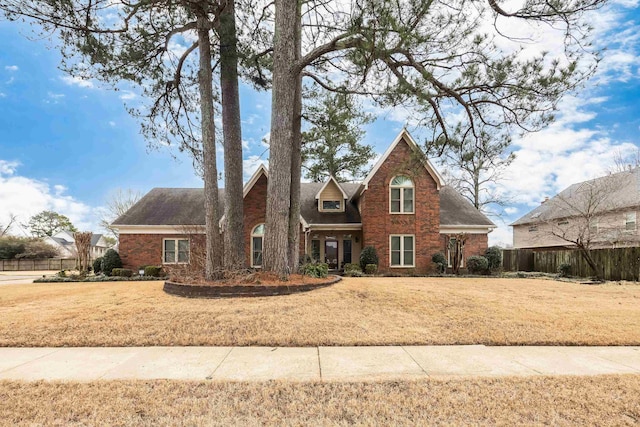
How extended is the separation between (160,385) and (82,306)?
5405 mm

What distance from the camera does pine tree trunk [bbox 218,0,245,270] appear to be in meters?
10.8

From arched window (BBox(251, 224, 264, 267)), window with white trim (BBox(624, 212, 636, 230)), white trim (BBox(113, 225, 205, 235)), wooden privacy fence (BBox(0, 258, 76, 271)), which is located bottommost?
wooden privacy fence (BBox(0, 258, 76, 271))

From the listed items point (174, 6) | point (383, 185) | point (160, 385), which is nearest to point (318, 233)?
point (383, 185)

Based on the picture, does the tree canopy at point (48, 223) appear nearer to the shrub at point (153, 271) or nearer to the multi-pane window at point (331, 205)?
the shrub at point (153, 271)

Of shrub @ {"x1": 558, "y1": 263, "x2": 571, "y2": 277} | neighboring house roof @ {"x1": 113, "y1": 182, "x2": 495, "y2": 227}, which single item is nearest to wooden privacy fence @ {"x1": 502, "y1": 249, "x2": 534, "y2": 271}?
shrub @ {"x1": 558, "y1": 263, "x2": 571, "y2": 277}

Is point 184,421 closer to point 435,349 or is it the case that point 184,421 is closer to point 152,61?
point 435,349

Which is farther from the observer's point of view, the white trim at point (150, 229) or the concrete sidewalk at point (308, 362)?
the white trim at point (150, 229)

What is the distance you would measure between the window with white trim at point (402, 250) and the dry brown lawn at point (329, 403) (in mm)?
14329

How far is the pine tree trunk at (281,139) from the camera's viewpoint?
995 centimetres

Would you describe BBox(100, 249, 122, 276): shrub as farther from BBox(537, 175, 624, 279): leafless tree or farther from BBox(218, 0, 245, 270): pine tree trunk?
BBox(537, 175, 624, 279): leafless tree

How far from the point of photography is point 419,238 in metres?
18.3

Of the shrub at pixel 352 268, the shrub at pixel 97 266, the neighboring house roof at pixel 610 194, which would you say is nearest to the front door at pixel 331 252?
the shrub at pixel 352 268

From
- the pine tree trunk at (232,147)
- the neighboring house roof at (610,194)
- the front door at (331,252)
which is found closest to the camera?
the pine tree trunk at (232,147)

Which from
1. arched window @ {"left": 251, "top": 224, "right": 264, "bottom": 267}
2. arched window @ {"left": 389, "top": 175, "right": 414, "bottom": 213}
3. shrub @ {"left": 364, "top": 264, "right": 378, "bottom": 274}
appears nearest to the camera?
shrub @ {"left": 364, "top": 264, "right": 378, "bottom": 274}
